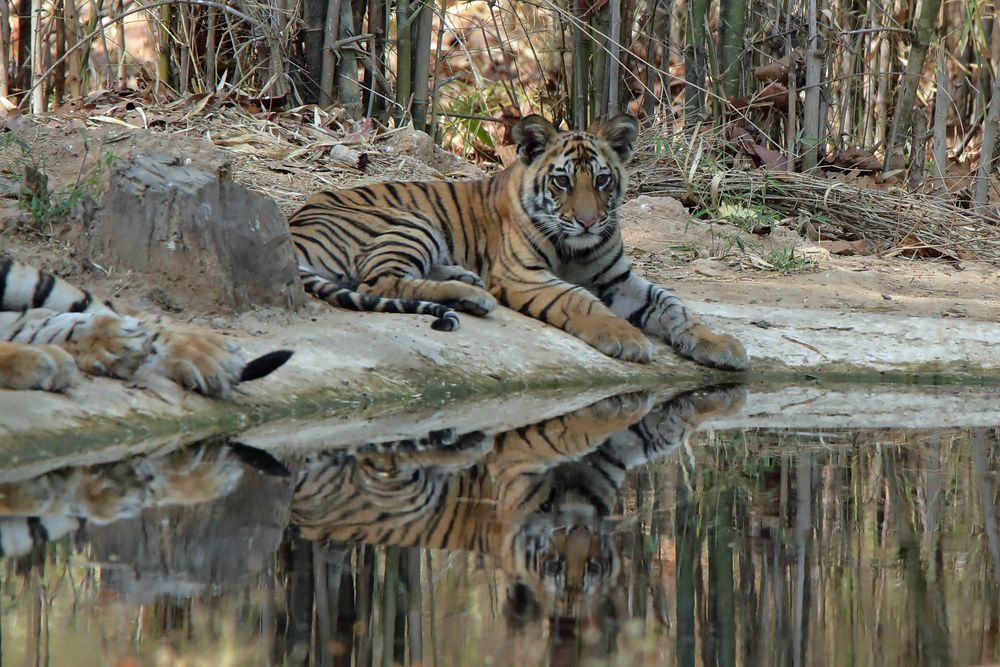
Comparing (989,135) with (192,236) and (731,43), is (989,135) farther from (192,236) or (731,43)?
(192,236)

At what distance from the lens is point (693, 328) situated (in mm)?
5562

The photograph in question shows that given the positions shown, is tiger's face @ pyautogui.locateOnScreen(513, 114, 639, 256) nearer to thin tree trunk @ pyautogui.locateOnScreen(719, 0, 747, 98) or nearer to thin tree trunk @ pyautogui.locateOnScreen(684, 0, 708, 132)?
thin tree trunk @ pyautogui.locateOnScreen(684, 0, 708, 132)

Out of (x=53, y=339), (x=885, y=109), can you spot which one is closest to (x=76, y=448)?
(x=53, y=339)

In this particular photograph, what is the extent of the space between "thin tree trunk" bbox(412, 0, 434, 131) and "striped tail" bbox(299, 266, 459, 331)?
325cm

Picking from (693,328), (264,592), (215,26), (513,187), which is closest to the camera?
(264,592)

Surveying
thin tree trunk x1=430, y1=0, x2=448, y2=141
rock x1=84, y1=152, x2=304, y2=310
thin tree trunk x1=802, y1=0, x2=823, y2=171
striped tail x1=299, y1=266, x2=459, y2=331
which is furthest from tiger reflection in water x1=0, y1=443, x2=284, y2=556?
thin tree trunk x1=802, y1=0, x2=823, y2=171

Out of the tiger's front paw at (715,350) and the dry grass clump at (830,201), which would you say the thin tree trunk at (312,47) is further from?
the tiger's front paw at (715,350)

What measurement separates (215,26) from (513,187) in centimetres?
304

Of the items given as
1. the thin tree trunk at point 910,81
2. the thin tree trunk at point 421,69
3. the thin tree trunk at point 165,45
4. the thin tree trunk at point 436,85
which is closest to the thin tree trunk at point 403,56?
the thin tree trunk at point 421,69

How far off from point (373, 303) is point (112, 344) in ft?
5.13

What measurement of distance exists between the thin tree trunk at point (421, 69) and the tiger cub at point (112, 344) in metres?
4.60

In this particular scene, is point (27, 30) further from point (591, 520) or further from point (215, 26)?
point (591, 520)

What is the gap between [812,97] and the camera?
841 centimetres

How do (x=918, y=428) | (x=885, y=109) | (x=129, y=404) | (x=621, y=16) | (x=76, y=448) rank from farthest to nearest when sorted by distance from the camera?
1. (x=885, y=109)
2. (x=621, y=16)
3. (x=918, y=428)
4. (x=129, y=404)
5. (x=76, y=448)
